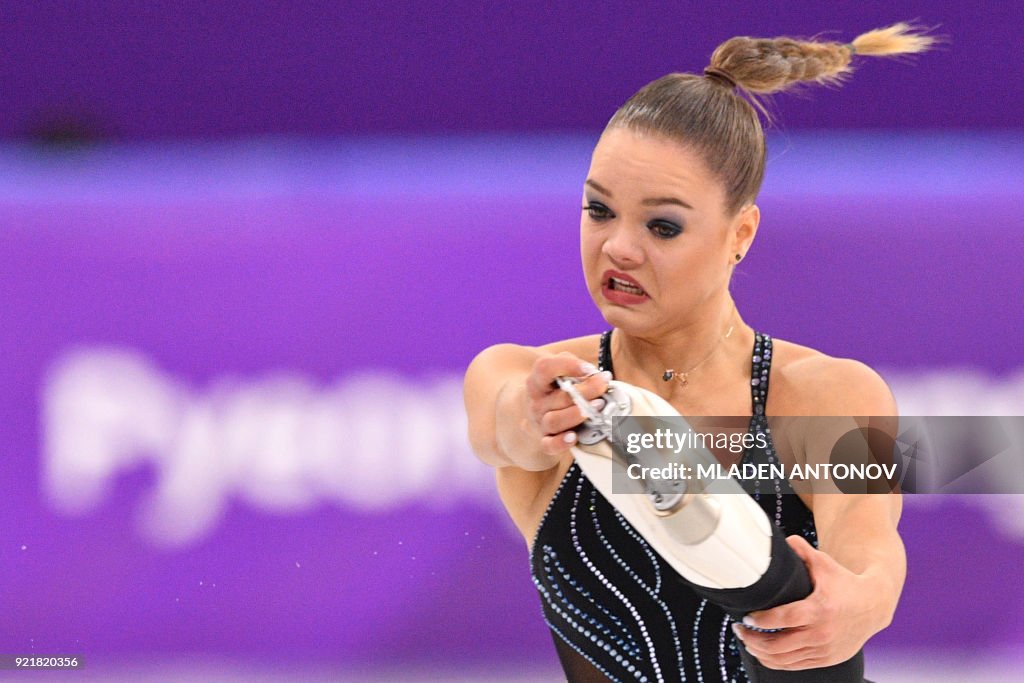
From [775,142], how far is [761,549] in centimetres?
167

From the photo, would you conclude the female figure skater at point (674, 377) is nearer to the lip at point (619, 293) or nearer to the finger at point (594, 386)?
the lip at point (619, 293)

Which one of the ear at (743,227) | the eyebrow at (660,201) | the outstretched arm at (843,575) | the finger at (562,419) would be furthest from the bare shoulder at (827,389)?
the finger at (562,419)

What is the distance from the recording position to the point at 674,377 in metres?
1.66

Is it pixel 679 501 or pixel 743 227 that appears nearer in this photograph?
pixel 679 501

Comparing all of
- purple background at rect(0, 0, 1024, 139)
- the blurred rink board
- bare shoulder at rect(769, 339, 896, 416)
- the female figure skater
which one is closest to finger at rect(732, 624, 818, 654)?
the female figure skater

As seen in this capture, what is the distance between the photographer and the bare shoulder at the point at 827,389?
61.6 inches

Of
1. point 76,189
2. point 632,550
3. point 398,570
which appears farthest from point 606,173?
point 76,189

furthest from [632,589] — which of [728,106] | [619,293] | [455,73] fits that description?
[455,73]

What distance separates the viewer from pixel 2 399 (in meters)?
2.63

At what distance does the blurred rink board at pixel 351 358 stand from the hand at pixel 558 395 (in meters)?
1.40

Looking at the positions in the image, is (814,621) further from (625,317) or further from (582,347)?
(582,347)

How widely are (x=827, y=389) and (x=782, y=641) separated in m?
0.43

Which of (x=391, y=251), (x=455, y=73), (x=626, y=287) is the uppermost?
(x=455, y=73)

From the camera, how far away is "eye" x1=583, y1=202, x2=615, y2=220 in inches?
59.4
